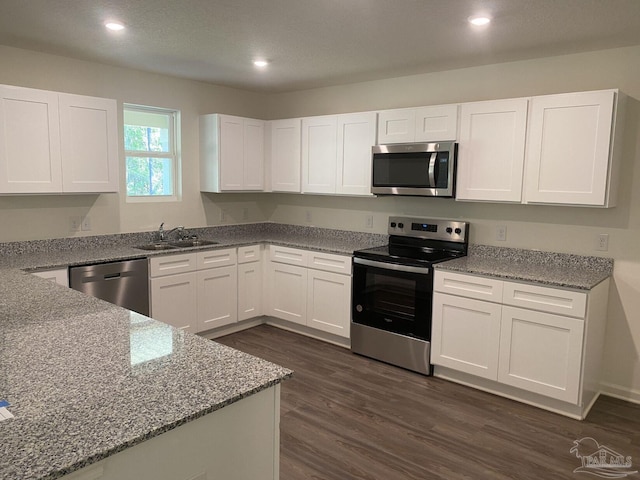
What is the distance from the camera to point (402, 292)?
382 cm

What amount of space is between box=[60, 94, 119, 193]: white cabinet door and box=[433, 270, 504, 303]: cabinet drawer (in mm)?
2706

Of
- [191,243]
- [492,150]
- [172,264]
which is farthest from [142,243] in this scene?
[492,150]

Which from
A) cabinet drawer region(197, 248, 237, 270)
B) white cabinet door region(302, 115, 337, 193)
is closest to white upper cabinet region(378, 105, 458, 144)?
white cabinet door region(302, 115, 337, 193)

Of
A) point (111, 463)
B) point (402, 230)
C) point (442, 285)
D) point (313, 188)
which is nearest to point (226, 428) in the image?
point (111, 463)

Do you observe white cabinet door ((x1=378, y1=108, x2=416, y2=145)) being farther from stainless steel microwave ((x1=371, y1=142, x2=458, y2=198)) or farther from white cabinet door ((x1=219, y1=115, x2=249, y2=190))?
white cabinet door ((x1=219, y1=115, x2=249, y2=190))

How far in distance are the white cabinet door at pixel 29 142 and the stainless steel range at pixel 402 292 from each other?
8.07 ft

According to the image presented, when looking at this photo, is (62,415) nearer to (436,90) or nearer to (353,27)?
(353,27)

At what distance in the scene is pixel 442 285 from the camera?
3.58m

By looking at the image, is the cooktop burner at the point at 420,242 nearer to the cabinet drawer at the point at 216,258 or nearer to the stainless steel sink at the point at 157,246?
the cabinet drawer at the point at 216,258

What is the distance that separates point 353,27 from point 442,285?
1889mm

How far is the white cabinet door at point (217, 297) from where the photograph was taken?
14.4 ft

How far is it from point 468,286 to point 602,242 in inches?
39.5

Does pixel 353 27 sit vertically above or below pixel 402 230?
above

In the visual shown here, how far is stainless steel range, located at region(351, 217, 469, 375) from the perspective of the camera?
3711 mm
